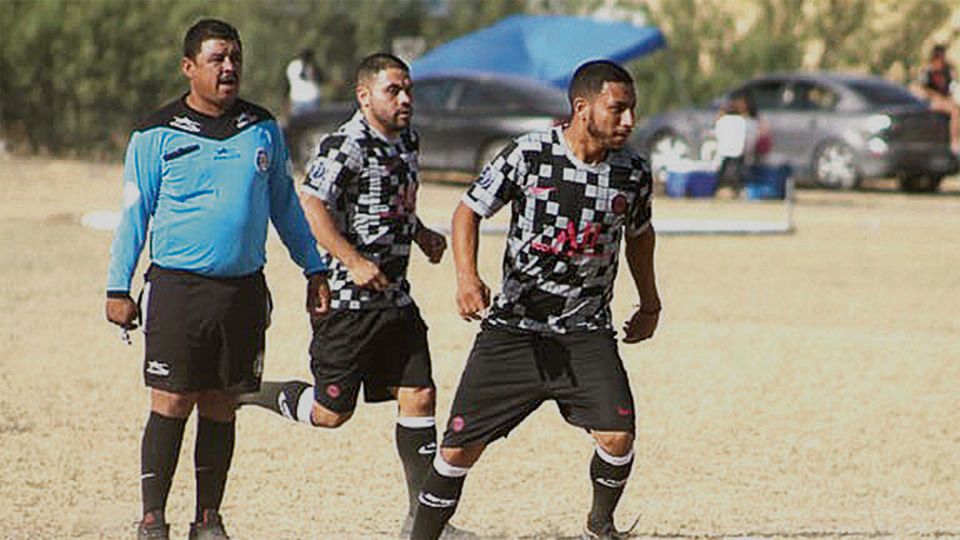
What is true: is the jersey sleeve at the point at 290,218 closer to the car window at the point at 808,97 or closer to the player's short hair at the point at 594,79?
the player's short hair at the point at 594,79

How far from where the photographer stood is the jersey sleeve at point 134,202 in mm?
7395

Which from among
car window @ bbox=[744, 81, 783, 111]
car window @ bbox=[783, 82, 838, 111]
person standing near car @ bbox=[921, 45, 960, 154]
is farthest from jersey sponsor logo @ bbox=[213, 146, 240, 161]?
person standing near car @ bbox=[921, 45, 960, 154]

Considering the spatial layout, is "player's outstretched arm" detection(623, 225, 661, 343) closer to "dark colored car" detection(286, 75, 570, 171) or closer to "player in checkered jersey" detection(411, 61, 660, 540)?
"player in checkered jersey" detection(411, 61, 660, 540)

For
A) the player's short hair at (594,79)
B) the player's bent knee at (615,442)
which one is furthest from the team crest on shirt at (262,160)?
the player's bent knee at (615,442)

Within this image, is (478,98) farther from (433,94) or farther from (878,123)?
(878,123)

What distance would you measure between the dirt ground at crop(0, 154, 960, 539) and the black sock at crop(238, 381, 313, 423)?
1.15 feet

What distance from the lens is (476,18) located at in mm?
47406

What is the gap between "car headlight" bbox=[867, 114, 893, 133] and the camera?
29344 mm

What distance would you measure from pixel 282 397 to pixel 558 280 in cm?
199

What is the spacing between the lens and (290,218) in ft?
25.5

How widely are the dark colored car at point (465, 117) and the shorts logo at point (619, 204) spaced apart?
2151cm

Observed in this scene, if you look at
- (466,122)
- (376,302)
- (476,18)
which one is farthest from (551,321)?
(476,18)

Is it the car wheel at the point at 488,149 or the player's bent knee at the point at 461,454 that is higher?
the player's bent knee at the point at 461,454

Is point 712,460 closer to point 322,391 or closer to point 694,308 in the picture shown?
point 322,391
